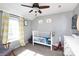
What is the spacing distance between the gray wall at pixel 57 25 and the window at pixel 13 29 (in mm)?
154

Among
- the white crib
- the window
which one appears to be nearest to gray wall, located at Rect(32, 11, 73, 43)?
the white crib

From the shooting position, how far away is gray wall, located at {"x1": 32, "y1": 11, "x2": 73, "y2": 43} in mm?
678

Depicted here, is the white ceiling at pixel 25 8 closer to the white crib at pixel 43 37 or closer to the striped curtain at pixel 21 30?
the striped curtain at pixel 21 30

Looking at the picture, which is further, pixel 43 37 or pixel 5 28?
pixel 43 37

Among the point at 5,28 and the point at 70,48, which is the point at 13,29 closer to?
the point at 5,28

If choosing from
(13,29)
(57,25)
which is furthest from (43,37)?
(13,29)

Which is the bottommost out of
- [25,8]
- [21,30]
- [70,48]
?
[70,48]

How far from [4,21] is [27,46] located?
12.3 inches

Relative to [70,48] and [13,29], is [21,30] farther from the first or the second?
[70,48]

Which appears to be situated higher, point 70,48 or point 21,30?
point 21,30

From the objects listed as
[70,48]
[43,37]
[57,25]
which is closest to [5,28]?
[43,37]

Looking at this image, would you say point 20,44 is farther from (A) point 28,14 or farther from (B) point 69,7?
(B) point 69,7

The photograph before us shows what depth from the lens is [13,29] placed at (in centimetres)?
65

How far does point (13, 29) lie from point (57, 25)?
399mm
